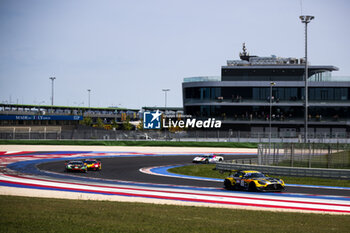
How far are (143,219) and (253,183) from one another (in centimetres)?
1138

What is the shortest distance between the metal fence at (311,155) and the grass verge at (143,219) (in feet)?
50.2

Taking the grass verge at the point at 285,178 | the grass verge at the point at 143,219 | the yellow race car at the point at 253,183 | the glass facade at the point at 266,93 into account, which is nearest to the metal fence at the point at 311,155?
the grass verge at the point at 285,178

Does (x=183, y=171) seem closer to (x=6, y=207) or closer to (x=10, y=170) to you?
(x=10, y=170)

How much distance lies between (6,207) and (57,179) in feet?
46.6

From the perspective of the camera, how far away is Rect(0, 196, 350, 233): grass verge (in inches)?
543

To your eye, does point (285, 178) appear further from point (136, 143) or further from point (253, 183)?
point (136, 143)

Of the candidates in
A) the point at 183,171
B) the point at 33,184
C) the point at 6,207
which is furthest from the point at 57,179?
the point at 6,207

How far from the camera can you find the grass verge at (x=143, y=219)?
45.3ft

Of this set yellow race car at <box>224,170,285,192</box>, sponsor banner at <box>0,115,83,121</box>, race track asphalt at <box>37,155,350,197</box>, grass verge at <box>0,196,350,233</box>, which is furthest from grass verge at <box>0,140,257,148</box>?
grass verge at <box>0,196,350,233</box>

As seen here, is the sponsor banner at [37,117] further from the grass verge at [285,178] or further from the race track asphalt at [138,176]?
the grass verge at [285,178]

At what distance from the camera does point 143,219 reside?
50.9 feet

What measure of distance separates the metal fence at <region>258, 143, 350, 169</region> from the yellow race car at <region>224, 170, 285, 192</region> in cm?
755

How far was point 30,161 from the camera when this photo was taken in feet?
149

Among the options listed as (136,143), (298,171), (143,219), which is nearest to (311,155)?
(298,171)
